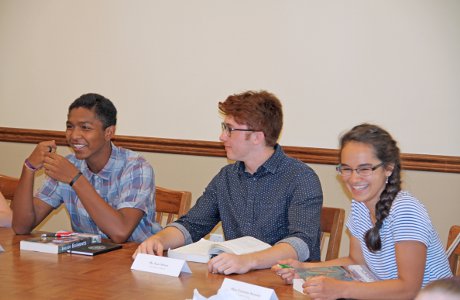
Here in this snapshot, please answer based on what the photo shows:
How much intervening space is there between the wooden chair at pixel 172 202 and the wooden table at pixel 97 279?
1.87ft

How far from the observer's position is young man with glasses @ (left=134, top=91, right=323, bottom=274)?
2.46 m

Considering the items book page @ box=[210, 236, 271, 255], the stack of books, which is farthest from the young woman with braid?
the stack of books

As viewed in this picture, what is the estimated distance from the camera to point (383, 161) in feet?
6.73

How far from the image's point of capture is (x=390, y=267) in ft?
6.66

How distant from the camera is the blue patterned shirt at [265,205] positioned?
244 centimetres

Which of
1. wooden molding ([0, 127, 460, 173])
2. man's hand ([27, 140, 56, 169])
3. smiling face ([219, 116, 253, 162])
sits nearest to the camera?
smiling face ([219, 116, 253, 162])

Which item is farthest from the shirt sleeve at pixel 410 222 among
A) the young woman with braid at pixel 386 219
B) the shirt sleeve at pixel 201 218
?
the shirt sleeve at pixel 201 218

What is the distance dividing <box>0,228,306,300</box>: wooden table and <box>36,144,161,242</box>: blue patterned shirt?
53 centimetres

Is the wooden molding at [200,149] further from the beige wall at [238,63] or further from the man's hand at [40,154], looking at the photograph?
the man's hand at [40,154]

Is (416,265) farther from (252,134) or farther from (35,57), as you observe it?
(35,57)

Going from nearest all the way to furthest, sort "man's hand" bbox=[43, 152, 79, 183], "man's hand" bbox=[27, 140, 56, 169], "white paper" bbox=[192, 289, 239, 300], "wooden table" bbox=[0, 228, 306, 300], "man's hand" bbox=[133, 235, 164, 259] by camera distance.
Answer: "white paper" bbox=[192, 289, 239, 300] → "wooden table" bbox=[0, 228, 306, 300] → "man's hand" bbox=[133, 235, 164, 259] → "man's hand" bbox=[43, 152, 79, 183] → "man's hand" bbox=[27, 140, 56, 169]

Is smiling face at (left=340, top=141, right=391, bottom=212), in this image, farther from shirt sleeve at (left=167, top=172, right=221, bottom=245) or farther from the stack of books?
the stack of books

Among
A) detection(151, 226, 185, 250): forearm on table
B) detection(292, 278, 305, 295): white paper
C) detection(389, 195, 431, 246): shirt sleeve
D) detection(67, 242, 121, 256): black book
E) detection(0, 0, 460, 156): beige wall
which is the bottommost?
detection(67, 242, 121, 256): black book

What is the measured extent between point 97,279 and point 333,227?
39.0 inches
